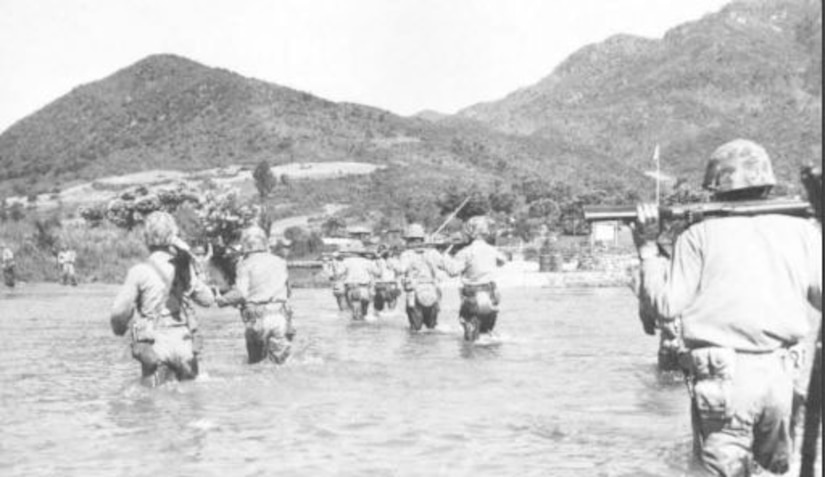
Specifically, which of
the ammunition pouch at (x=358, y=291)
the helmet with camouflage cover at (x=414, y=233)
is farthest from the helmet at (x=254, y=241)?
the ammunition pouch at (x=358, y=291)

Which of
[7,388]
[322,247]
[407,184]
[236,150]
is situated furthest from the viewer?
[236,150]

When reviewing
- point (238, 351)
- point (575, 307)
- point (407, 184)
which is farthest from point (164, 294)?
point (407, 184)

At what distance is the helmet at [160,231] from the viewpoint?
30.2 ft

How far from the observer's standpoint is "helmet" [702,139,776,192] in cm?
562

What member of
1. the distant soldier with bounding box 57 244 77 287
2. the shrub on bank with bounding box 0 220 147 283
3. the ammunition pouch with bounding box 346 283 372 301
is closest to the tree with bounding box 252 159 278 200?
the shrub on bank with bounding box 0 220 147 283

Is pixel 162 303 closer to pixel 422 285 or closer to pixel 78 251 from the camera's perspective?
pixel 422 285

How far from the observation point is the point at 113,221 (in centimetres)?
8850

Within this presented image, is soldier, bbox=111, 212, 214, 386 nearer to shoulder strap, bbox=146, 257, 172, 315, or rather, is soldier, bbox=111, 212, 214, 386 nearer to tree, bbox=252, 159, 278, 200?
shoulder strap, bbox=146, 257, 172, 315

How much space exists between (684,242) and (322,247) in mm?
49394

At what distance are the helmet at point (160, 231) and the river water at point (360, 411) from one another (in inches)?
52.8

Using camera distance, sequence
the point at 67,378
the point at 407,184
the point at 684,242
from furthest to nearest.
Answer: the point at 407,184
the point at 67,378
the point at 684,242

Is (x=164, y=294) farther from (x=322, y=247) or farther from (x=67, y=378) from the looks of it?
(x=322, y=247)

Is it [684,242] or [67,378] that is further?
[67,378]

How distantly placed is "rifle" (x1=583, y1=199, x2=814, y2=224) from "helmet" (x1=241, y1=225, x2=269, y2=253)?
21.9 ft
